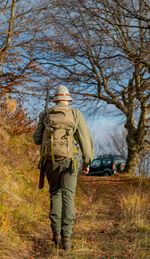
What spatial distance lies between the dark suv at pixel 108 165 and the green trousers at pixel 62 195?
66.3 ft

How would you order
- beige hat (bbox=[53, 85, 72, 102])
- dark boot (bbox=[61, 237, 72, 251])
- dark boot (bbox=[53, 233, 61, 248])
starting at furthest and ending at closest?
→ beige hat (bbox=[53, 85, 72, 102]), dark boot (bbox=[53, 233, 61, 248]), dark boot (bbox=[61, 237, 72, 251])

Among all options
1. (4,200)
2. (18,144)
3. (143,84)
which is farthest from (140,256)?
(143,84)

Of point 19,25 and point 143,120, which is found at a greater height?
point 19,25

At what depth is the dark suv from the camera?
2536 cm

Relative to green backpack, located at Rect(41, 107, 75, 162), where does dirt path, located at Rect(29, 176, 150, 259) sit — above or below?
below

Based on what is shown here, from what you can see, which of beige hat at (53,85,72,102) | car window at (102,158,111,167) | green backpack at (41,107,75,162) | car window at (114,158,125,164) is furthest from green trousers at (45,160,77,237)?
car window at (102,158,111,167)

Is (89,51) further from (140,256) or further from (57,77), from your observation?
(140,256)

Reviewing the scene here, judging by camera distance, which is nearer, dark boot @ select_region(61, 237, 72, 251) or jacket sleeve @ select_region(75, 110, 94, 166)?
dark boot @ select_region(61, 237, 72, 251)

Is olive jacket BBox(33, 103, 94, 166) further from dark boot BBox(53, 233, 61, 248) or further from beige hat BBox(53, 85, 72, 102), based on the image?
dark boot BBox(53, 233, 61, 248)

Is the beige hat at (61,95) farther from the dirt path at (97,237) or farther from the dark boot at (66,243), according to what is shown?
the dirt path at (97,237)

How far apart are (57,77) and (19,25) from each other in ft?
10.7

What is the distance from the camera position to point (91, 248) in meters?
5.09

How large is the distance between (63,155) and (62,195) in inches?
19.9

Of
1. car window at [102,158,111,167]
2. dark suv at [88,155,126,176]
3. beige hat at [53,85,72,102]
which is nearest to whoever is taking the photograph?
beige hat at [53,85,72,102]
